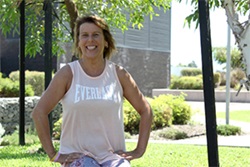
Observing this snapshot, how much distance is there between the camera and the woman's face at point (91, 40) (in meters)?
3.42

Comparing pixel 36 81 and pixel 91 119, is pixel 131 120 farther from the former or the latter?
pixel 91 119

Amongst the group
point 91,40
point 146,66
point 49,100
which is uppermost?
point 146,66

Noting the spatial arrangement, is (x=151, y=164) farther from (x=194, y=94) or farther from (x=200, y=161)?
(x=194, y=94)

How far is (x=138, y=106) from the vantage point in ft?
11.7

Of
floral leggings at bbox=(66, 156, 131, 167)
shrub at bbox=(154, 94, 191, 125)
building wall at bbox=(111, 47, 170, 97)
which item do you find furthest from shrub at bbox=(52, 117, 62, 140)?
building wall at bbox=(111, 47, 170, 97)

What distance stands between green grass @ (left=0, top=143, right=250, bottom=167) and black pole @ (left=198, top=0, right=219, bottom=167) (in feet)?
12.7

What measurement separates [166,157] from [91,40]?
5714 mm

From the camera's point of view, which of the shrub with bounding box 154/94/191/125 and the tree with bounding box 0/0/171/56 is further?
the shrub with bounding box 154/94/191/125

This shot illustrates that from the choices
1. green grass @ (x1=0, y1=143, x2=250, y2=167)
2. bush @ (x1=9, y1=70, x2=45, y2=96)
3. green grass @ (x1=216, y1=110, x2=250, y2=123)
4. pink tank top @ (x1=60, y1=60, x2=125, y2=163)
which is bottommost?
green grass @ (x1=216, y1=110, x2=250, y2=123)

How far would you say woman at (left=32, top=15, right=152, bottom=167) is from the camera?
3.27 meters

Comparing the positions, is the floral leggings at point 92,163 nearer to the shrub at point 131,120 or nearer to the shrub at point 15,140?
the shrub at point 15,140

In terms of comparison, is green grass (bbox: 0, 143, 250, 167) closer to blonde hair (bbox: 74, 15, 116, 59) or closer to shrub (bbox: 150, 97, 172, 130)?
shrub (bbox: 150, 97, 172, 130)

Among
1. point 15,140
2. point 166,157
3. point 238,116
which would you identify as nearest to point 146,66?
point 238,116

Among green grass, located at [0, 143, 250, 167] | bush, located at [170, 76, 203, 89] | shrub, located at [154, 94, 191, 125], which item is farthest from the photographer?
bush, located at [170, 76, 203, 89]
